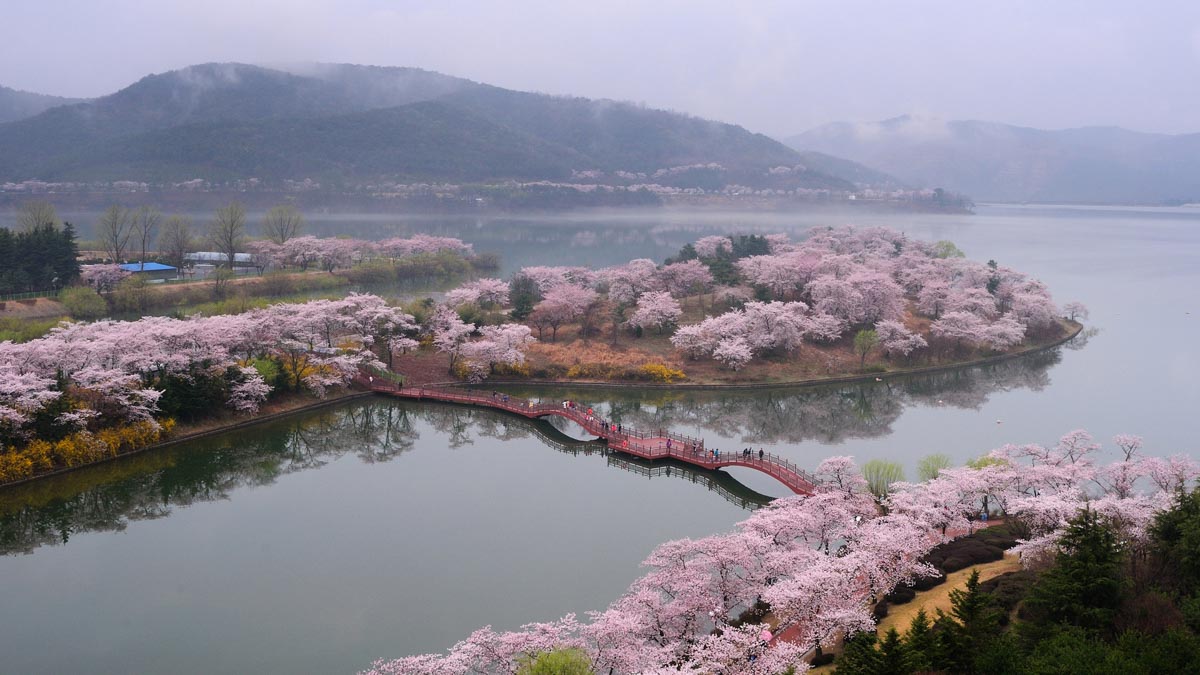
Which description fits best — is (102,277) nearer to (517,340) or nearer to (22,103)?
(517,340)

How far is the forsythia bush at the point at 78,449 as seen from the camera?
21.7 m

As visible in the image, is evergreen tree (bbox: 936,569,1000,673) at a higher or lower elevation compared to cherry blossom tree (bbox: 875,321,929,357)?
lower

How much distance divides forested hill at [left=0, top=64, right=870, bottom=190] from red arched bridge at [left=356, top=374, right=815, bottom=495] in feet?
331

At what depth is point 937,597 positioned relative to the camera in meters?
15.3

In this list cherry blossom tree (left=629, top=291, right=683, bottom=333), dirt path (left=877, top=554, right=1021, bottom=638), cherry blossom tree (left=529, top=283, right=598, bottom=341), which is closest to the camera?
dirt path (left=877, top=554, right=1021, bottom=638)

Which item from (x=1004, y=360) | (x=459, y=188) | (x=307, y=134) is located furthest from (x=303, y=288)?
(x=307, y=134)

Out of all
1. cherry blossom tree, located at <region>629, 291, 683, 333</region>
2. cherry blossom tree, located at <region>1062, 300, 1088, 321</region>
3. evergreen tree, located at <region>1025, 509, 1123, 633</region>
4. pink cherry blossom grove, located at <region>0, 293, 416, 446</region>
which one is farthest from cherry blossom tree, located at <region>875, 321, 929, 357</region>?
evergreen tree, located at <region>1025, 509, 1123, 633</region>

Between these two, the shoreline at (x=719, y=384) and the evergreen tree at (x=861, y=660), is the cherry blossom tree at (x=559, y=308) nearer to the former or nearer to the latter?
the shoreline at (x=719, y=384)

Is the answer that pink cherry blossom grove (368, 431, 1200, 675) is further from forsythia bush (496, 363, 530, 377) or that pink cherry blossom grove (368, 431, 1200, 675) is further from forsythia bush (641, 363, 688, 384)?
forsythia bush (496, 363, 530, 377)

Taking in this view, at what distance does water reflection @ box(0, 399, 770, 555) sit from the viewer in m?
21.0

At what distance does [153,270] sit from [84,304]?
39.3ft

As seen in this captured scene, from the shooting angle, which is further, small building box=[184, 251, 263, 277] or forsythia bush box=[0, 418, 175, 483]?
small building box=[184, 251, 263, 277]

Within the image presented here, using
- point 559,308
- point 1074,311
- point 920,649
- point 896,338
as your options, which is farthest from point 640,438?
point 1074,311

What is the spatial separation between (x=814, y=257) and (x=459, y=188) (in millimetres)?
89860
